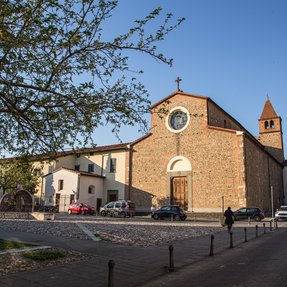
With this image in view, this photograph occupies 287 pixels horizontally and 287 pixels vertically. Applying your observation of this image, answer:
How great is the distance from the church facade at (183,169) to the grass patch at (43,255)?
24407mm

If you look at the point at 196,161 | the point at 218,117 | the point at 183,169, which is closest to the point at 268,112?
the point at 218,117

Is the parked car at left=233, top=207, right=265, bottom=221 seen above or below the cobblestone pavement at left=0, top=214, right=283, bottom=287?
above

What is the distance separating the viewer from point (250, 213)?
2905 centimetres

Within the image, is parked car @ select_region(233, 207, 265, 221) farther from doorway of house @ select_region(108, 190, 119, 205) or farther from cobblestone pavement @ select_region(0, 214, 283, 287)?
doorway of house @ select_region(108, 190, 119, 205)

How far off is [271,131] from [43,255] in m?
54.7

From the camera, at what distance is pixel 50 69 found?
844 centimetres

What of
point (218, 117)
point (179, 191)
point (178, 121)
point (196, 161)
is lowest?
point (179, 191)

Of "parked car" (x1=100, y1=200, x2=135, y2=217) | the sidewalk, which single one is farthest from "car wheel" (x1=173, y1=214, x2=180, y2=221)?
the sidewalk

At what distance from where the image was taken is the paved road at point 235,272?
21.8 feet

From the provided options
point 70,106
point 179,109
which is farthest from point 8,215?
point 179,109

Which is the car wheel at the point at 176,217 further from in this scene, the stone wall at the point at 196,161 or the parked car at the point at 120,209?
the parked car at the point at 120,209

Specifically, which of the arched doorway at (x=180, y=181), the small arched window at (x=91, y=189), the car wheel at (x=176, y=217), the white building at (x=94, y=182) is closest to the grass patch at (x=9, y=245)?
the car wheel at (x=176, y=217)

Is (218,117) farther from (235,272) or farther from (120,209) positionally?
(235,272)

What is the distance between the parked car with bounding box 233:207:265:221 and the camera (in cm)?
2878
